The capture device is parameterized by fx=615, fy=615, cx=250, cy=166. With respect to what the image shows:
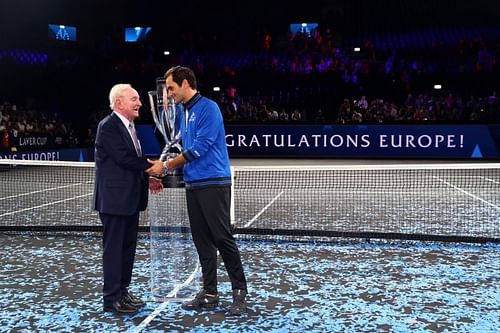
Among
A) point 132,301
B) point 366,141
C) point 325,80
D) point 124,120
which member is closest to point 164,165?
point 124,120

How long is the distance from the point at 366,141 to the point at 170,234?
61.9ft

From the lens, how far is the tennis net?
26.8ft

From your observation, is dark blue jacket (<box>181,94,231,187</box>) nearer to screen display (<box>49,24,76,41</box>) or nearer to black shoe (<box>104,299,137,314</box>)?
black shoe (<box>104,299,137,314</box>)

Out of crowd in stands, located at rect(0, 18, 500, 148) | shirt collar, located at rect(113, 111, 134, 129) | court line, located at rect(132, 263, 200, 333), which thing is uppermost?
crowd in stands, located at rect(0, 18, 500, 148)

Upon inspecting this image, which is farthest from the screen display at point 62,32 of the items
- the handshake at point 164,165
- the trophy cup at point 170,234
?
the handshake at point 164,165

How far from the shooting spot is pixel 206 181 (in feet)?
15.7

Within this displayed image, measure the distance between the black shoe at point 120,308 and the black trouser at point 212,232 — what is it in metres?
0.61

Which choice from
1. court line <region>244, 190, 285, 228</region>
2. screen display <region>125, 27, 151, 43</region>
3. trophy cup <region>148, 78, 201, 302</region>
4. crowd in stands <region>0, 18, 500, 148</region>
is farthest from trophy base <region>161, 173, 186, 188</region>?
screen display <region>125, 27, 151, 43</region>

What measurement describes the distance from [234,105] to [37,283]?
20505mm

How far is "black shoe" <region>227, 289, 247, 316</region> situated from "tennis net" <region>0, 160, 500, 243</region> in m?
0.87

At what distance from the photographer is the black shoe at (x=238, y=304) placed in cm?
477

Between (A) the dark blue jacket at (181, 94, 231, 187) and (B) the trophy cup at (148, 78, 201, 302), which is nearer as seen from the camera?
(A) the dark blue jacket at (181, 94, 231, 187)

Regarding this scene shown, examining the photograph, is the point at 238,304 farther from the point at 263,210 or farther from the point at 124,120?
the point at 263,210

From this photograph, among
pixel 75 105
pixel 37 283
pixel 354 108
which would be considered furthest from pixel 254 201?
pixel 75 105
